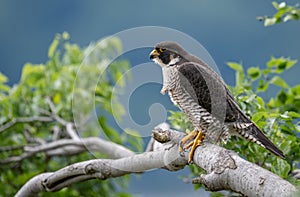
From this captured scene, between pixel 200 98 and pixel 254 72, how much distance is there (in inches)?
18.6

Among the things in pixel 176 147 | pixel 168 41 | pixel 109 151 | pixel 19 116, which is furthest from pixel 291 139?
pixel 19 116

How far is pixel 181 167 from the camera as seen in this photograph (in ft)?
4.68

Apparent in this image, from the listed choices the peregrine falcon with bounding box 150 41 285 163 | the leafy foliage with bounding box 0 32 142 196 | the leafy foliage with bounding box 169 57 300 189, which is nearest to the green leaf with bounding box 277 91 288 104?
the leafy foliage with bounding box 169 57 300 189

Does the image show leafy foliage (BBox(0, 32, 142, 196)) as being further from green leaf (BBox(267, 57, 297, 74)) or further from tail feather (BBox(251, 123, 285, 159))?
tail feather (BBox(251, 123, 285, 159))

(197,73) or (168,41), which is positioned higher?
(168,41)

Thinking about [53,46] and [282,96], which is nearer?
[282,96]

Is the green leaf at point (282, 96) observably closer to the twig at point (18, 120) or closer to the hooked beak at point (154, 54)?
the hooked beak at point (154, 54)

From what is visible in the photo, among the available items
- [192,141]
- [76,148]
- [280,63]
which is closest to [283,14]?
[280,63]

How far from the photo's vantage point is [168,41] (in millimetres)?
1481

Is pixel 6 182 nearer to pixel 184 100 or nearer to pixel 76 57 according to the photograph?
pixel 76 57

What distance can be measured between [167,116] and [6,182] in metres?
1.58

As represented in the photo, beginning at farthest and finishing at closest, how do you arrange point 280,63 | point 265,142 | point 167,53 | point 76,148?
point 76,148
point 280,63
point 167,53
point 265,142

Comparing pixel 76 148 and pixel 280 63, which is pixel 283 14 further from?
pixel 76 148

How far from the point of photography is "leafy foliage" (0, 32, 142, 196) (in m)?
2.87
